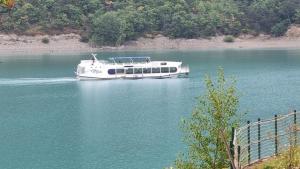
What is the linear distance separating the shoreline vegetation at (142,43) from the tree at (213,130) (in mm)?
147206

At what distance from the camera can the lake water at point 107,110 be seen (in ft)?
157

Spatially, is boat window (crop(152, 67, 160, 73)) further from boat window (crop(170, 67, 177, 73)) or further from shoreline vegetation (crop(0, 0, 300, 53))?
shoreline vegetation (crop(0, 0, 300, 53))

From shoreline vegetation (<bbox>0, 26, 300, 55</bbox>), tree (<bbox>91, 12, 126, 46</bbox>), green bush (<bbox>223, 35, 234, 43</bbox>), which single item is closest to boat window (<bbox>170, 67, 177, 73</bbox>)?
shoreline vegetation (<bbox>0, 26, 300, 55</bbox>)

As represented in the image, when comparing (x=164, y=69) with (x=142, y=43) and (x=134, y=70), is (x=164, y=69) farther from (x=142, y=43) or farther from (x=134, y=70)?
(x=142, y=43)

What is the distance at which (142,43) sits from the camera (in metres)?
176

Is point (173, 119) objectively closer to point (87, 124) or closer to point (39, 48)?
point (87, 124)

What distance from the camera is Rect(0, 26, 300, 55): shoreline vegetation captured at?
168375 mm

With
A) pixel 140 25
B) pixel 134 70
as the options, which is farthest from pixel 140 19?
pixel 134 70

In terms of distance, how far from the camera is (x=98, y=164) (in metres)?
44.6

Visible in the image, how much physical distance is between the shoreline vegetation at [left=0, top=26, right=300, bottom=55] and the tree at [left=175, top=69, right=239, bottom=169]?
147206 millimetres

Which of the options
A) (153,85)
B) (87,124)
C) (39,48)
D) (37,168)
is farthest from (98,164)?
(39,48)

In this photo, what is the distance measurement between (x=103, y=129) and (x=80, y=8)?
12742 cm

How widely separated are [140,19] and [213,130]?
524 ft

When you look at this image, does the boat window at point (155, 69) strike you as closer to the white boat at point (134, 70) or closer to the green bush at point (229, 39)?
the white boat at point (134, 70)
